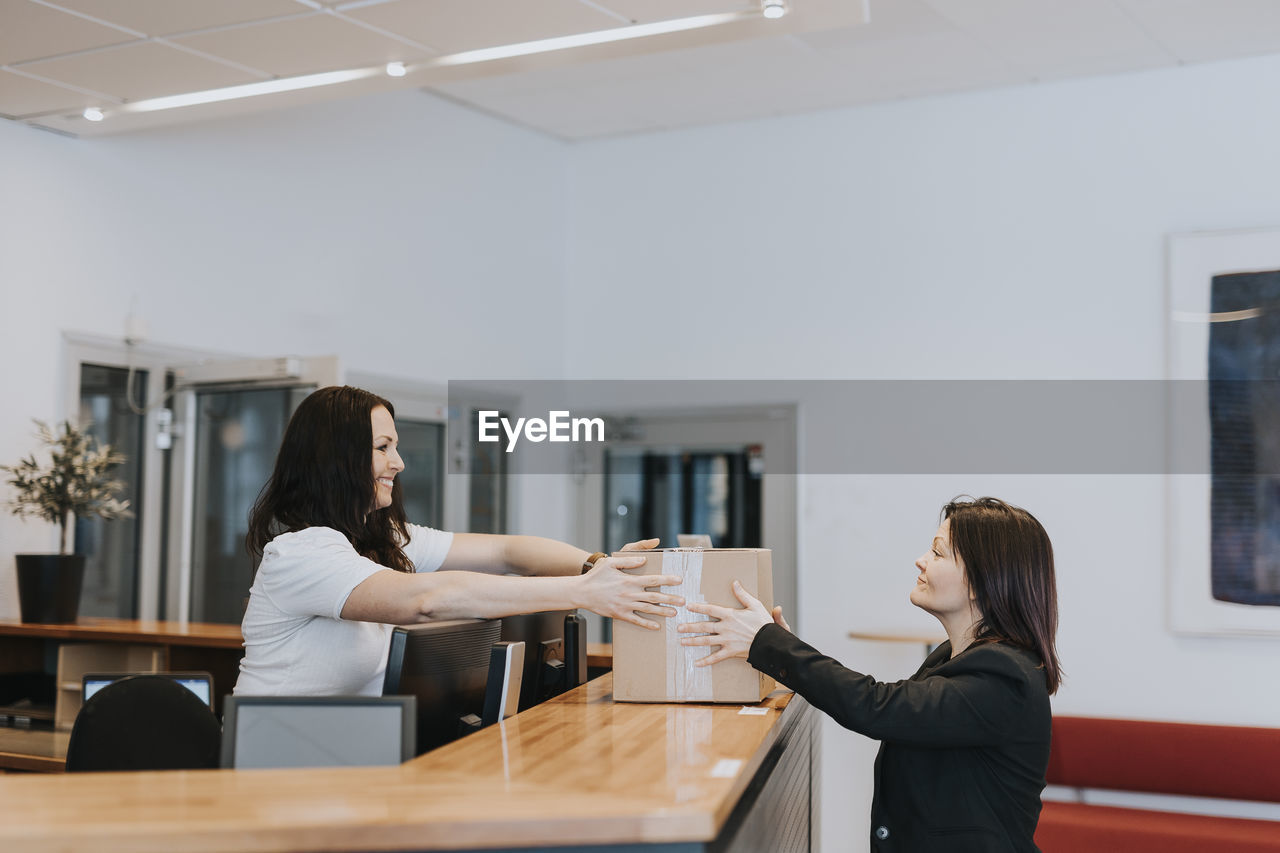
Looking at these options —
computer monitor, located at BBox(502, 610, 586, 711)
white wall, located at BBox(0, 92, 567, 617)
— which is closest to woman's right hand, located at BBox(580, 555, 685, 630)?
computer monitor, located at BBox(502, 610, 586, 711)

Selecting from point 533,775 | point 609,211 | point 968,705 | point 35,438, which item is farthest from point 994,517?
point 609,211

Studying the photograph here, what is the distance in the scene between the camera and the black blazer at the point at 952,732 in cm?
196

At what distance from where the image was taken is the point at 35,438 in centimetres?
397

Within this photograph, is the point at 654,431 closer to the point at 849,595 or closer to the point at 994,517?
the point at 849,595

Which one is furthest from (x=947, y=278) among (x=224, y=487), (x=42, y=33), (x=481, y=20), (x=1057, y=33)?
(x=42, y=33)

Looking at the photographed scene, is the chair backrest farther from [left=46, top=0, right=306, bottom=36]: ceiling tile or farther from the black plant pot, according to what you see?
[left=46, top=0, right=306, bottom=36]: ceiling tile

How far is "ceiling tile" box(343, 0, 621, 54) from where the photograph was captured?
3047 mm

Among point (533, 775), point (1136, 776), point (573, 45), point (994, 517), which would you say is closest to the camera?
point (533, 775)

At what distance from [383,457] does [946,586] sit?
114 cm

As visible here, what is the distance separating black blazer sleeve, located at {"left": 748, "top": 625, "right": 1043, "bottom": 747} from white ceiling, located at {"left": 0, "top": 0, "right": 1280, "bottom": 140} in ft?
A: 6.06

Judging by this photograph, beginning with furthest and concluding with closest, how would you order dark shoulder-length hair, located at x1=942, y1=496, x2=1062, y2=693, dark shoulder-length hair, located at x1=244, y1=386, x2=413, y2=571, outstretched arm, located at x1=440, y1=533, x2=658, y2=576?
outstretched arm, located at x1=440, y1=533, x2=658, y2=576
dark shoulder-length hair, located at x1=244, y1=386, x2=413, y2=571
dark shoulder-length hair, located at x1=942, y1=496, x2=1062, y2=693

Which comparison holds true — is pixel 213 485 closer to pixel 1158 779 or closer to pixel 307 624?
pixel 307 624

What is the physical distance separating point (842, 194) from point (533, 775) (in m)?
4.33

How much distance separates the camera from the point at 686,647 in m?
2.22
